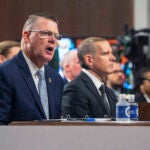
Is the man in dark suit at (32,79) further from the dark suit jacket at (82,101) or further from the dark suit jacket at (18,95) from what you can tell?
the dark suit jacket at (82,101)

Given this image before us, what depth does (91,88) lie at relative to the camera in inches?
151

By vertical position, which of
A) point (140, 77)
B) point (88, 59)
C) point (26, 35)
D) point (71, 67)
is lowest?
point (140, 77)

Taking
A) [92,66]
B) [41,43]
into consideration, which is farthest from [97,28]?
[41,43]

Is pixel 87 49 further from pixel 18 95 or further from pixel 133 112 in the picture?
pixel 133 112

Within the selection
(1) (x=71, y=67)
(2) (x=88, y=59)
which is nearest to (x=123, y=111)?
(2) (x=88, y=59)

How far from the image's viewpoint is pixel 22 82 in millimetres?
3248

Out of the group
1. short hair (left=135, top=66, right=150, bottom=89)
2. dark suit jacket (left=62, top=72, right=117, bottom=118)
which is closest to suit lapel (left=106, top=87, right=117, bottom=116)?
dark suit jacket (left=62, top=72, right=117, bottom=118)

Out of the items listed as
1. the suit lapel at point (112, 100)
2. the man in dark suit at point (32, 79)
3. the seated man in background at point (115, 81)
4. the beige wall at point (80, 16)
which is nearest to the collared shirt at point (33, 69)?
the man in dark suit at point (32, 79)

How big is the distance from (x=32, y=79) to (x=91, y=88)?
2.07 ft

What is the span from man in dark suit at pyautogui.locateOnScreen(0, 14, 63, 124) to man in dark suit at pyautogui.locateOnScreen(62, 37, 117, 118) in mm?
238

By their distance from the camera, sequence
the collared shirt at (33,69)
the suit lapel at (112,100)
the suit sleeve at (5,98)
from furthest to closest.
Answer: the suit lapel at (112,100) → the collared shirt at (33,69) → the suit sleeve at (5,98)

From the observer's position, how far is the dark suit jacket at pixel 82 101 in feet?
12.1

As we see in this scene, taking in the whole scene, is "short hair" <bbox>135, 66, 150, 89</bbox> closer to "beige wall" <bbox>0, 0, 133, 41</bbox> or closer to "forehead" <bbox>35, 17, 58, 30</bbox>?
"beige wall" <bbox>0, 0, 133, 41</bbox>

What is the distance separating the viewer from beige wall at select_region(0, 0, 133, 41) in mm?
7141
